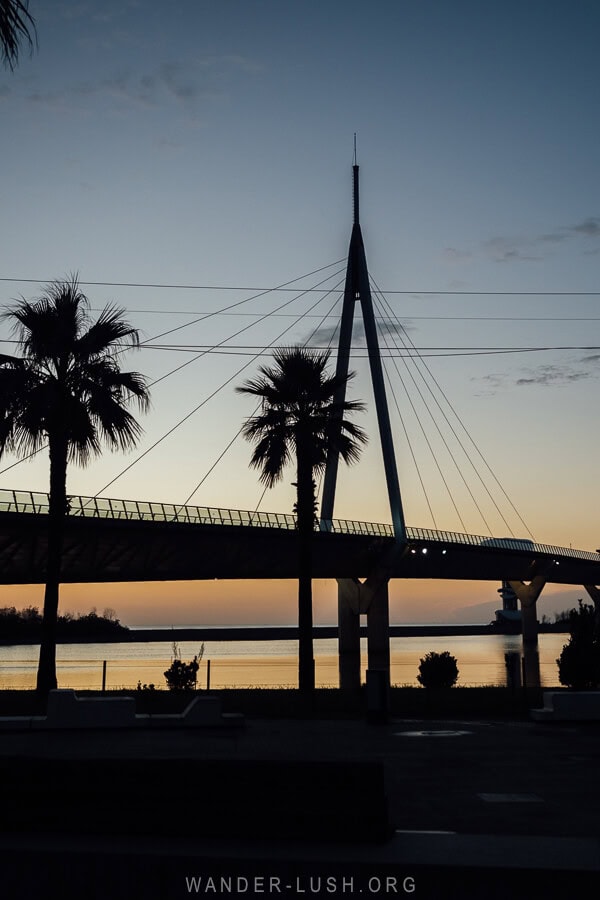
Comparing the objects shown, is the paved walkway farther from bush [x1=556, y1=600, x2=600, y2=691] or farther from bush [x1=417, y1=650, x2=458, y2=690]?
bush [x1=417, y1=650, x2=458, y2=690]

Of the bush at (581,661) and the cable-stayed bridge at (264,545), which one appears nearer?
the bush at (581,661)

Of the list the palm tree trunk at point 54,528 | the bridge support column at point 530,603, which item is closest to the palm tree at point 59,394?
the palm tree trunk at point 54,528

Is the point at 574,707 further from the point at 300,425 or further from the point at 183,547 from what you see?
the point at 183,547

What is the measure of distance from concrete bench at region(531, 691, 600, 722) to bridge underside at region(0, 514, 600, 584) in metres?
31.5

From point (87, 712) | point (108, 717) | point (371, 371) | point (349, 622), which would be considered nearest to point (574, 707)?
point (108, 717)

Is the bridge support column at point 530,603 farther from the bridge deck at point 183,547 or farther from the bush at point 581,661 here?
the bush at point 581,661

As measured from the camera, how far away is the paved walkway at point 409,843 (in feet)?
28.0

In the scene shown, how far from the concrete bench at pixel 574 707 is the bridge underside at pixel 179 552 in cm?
3151

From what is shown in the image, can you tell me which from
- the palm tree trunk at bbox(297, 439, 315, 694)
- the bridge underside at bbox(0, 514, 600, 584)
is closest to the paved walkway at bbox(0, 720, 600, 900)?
the palm tree trunk at bbox(297, 439, 315, 694)

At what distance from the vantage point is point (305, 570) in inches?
1576

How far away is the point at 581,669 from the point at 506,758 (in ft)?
51.9

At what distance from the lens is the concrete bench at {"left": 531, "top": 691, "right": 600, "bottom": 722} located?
24.9m

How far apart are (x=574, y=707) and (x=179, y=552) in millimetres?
42653

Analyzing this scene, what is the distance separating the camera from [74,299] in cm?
3478
